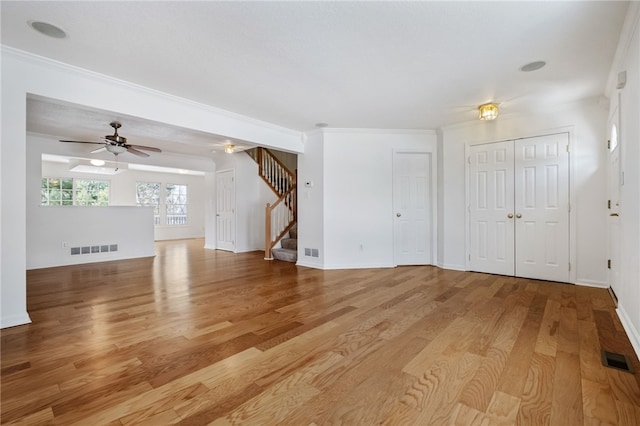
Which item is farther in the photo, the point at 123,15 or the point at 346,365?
the point at 123,15

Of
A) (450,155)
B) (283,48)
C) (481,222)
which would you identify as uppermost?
(283,48)

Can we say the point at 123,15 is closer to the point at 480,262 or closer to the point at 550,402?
Answer: the point at 550,402

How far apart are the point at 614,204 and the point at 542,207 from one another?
854 mm

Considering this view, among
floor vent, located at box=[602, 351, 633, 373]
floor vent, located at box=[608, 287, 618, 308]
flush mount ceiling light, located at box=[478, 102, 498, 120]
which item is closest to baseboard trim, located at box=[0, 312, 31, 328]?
floor vent, located at box=[602, 351, 633, 373]

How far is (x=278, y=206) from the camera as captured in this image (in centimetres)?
687

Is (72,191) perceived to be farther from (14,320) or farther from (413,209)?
(413,209)

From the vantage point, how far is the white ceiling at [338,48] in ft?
6.66

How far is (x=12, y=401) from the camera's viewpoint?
5.03 ft

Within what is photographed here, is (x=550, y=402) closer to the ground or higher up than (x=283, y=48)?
closer to the ground

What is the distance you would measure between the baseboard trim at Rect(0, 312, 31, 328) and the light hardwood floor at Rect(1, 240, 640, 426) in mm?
82

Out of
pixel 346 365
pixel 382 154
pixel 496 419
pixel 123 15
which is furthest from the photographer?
pixel 382 154

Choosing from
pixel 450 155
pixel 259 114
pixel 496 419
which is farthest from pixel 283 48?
pixel 450 155

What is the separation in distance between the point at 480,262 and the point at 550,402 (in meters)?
3.38

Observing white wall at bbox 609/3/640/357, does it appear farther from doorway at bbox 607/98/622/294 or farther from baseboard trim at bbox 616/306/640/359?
doorway at bbox 607/98/622/294
